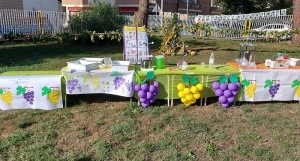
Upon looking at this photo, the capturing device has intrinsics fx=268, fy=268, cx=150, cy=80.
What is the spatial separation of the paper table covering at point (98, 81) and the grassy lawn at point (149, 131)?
1.03 feet

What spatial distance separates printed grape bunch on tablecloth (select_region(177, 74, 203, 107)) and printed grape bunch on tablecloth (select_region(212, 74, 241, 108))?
306mm

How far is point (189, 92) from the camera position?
4.21 meters

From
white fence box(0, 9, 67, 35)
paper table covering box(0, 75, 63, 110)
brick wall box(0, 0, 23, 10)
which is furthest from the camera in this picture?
brick wall box(0, 0, 23, 10)

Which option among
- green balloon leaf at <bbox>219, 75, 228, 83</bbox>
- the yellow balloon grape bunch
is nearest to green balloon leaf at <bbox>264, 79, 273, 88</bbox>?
green balloon leaf at <bbox>219, 75, 228, 83</bbox>

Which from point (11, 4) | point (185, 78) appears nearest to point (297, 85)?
point (185, 78)

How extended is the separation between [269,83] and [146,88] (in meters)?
2.05

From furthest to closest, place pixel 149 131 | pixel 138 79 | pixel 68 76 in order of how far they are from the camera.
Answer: pixel 138 79 < pixel 68 76 < pixel 149 131

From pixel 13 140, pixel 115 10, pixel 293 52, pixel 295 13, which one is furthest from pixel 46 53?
pixel 295 13

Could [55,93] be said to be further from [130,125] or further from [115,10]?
[115,10]

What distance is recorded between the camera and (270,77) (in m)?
4.39

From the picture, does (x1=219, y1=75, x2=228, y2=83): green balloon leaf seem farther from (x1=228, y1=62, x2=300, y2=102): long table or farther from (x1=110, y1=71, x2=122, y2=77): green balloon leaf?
(x1=110, y1=71, x2=122, y2=77): green balloon leaf

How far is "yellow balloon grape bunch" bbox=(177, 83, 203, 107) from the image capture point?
419cm

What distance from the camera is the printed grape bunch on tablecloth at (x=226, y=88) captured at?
4.27m

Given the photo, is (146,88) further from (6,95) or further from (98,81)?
(6,95)
